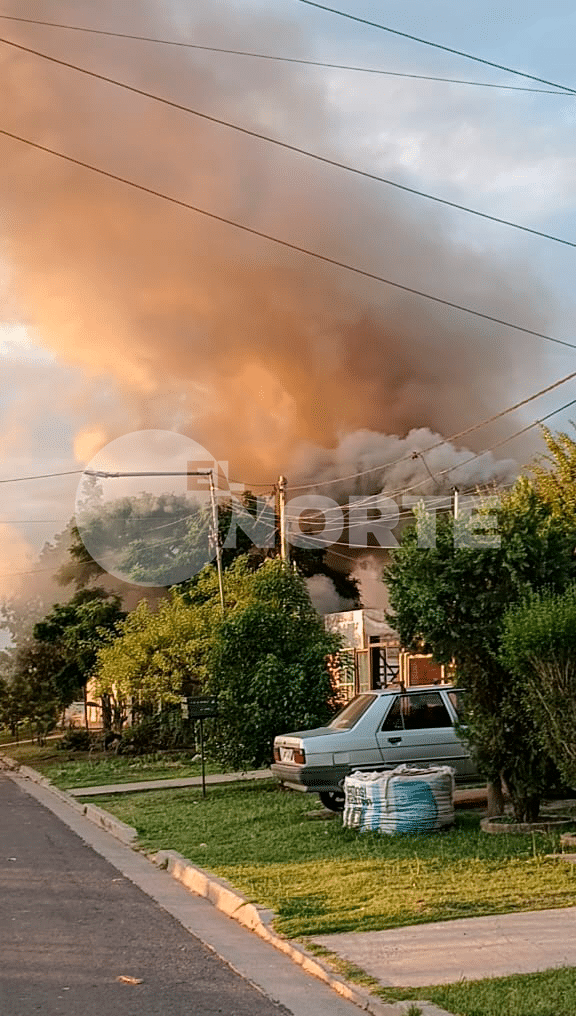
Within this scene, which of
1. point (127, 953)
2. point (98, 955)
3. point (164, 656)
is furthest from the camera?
Answer: point (164, 656)

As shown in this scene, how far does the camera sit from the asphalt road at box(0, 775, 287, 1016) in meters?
6.77

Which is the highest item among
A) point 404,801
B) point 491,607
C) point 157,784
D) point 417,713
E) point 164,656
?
point 491,607

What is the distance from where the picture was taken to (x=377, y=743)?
15992 millimetres

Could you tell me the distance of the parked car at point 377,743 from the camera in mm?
15750

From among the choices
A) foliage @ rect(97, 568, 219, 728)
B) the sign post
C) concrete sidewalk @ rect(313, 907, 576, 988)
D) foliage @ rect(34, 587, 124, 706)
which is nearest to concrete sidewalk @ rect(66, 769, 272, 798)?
the sign post

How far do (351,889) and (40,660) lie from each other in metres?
30.0

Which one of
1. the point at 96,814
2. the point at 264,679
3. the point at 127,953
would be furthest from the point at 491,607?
the point at 264,679

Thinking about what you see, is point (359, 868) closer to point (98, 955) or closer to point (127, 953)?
point (127, 953)

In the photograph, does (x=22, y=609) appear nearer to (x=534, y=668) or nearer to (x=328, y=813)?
(x=328, y=813)

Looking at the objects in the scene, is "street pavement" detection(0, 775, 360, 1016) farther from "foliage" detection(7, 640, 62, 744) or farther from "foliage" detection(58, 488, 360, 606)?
"foliage" detection(58, 488, 360, 606)

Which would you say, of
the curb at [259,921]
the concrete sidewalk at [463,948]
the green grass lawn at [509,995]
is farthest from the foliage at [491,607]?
the green grass lawn at [509,995]

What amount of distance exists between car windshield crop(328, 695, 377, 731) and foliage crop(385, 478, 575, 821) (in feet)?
9.39

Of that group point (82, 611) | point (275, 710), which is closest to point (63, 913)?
point (275, 710)

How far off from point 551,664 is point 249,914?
3997 mm
